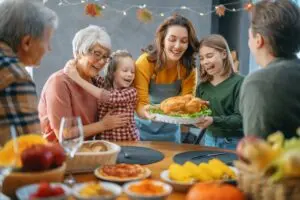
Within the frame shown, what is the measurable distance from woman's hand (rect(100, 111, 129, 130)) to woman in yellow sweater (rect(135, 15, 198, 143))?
0.18 m

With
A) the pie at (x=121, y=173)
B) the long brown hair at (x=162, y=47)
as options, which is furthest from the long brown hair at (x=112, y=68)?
the pie at (x=121, y=173)

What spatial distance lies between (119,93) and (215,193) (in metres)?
1.42

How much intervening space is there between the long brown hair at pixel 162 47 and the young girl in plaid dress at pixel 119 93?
0.22m

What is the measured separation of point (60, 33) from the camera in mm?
4000

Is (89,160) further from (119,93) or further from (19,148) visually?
(119,93)

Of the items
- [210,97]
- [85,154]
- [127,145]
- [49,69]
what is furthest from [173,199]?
[49,69]

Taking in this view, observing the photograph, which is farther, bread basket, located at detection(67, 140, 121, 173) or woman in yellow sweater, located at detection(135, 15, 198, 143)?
woman in yellow sweater, located at detection(135, 15, 198, 143)

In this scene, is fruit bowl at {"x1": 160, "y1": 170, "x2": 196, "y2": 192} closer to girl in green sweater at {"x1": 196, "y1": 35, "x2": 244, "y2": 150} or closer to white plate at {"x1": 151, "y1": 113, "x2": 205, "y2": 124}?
white plate at {"x1": 151, "y1": 113, "x2": 205, "y2": 124}

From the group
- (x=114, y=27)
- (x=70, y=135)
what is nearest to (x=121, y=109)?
(x=70, y=135)

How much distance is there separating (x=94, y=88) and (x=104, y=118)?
187mm

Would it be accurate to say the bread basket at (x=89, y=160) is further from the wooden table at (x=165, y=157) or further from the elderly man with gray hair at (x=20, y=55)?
the elderly man with gray hair at (x=20, y=55)

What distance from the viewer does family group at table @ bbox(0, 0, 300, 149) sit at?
158cm

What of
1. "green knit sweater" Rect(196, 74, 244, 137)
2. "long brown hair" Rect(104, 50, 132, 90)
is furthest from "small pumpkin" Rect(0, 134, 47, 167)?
"green knit sweater" Rect(196, 74, 244, 137)

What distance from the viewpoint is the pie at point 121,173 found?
150 centimetres
